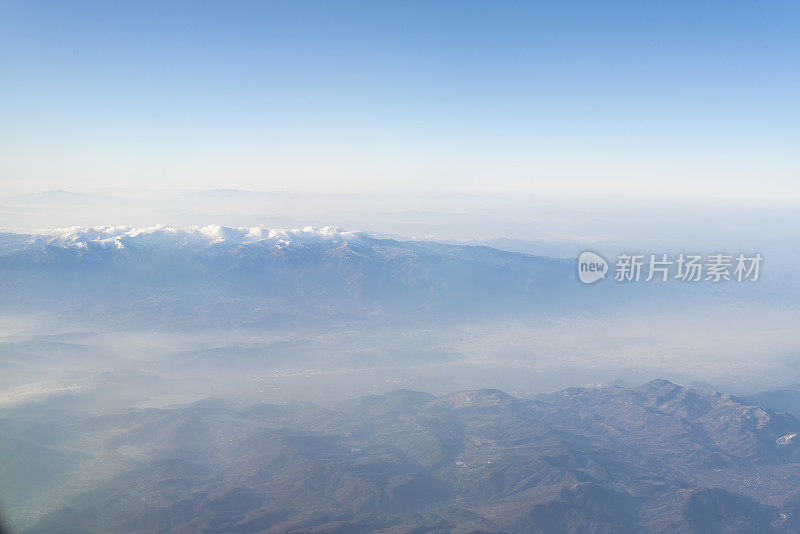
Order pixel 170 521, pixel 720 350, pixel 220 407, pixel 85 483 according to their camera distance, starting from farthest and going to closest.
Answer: pixel 720 350, pixel 220 407, pixel 85 483, pixel 170 521

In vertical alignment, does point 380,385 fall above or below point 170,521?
below

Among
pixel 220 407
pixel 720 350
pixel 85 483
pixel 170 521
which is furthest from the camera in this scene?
pixel 720 350

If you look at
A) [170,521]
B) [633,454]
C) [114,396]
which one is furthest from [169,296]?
[633,454]

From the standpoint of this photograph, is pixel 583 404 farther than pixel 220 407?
Yes

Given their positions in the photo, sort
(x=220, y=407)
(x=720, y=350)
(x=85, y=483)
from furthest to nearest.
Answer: (x=720, y=350) → (x=220, y=407) → (x=85, y=483)

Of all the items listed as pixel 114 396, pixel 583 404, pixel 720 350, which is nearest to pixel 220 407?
pixel 114 396

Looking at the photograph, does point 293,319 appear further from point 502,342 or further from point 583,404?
point 583,404

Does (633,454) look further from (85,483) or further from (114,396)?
(114,396)

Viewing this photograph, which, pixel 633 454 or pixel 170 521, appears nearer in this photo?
pixel 170 521

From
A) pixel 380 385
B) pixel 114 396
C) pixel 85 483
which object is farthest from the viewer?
pixel 380 385
